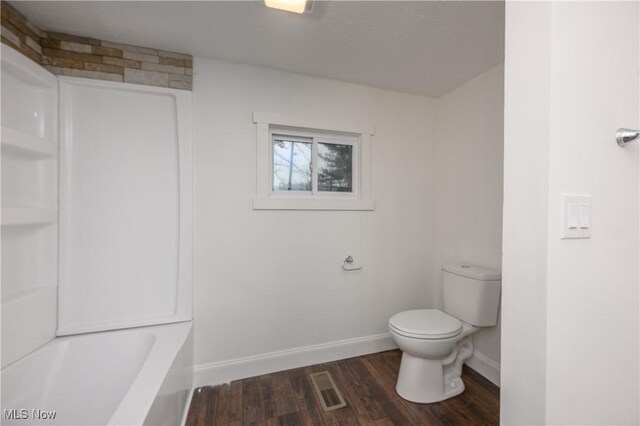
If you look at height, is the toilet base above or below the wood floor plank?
above

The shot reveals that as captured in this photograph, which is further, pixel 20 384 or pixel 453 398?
pixel 453 398

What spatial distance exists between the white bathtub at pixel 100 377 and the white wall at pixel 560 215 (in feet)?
4.40

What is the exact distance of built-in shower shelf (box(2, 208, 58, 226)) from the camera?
1247 mm

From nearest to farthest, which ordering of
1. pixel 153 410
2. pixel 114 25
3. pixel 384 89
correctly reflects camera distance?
1. pixel 153 410
2. pixel 114 25
3. pixel 384 89

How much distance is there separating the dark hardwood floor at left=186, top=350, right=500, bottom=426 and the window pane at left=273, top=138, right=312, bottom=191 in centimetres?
138

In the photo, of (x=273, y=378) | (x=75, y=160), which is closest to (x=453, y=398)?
(x=273, y=378)

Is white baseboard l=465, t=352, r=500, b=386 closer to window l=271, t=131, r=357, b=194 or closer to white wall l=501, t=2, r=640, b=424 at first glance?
white wall l=501, t=2, r=640, b=424

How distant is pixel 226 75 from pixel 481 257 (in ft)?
7.30

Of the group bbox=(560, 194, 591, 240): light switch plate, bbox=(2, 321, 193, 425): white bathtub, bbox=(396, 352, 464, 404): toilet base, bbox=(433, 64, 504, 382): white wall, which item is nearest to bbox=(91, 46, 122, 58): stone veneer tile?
bbox=(2, 321, 193, 425): white bathtub

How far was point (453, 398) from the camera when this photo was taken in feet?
5.32

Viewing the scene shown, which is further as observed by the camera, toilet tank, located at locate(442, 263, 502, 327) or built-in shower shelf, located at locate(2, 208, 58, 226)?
toilet tank, located at locate(442, 263, 502, 327)

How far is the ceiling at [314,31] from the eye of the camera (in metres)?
1.31

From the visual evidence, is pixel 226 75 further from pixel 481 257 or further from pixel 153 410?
pixel 481 257

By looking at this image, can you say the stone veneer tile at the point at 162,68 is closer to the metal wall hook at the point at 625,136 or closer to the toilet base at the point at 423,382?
the metal wall hook at the point at 625,136
